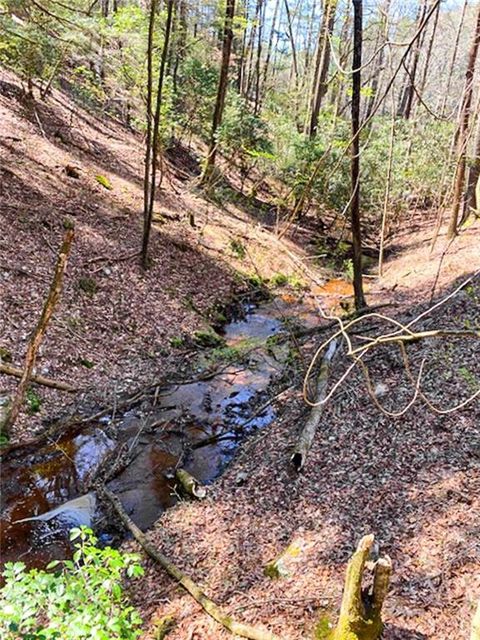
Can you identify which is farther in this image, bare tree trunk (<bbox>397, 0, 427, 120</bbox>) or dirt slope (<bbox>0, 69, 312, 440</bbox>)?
dirt slope (<bbox>0, 69, 312, 440</bbox>)

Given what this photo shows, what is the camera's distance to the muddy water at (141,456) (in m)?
5.35

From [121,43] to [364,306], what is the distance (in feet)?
29.6

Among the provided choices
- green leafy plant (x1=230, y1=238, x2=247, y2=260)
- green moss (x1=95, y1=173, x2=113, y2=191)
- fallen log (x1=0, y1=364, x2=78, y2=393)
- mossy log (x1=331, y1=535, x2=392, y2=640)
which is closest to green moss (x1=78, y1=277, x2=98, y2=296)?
fallen log (x1=0, y1=364, x2=78, y2=393)

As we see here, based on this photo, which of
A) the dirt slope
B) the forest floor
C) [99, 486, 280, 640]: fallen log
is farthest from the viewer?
the dirt slope

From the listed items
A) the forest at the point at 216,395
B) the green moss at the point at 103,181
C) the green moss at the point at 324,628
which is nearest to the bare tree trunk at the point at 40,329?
the forest at the point at 216,395

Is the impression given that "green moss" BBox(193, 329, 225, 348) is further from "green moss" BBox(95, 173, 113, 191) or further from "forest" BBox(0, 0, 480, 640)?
"green moss" BBox(95, 173, 113, 191)

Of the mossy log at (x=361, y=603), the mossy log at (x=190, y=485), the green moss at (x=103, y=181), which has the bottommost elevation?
the mossy log at (x=190, y=485)

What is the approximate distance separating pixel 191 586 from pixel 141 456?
2622mm

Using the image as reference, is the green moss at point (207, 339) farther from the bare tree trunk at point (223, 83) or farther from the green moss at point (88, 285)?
the bare tree trunk at point (223, 83)

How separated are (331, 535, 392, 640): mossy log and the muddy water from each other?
2846 millimetres

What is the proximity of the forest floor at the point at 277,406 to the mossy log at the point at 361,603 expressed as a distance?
29cm

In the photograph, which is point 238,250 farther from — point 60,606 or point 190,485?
point 60,606

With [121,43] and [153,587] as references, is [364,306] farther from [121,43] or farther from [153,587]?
[121,43]

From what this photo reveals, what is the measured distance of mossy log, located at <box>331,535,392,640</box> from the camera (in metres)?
3.23
